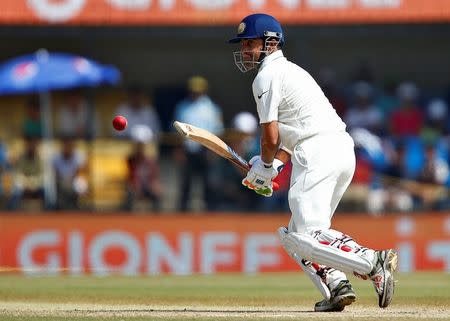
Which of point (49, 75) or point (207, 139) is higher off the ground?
point (49, 75)

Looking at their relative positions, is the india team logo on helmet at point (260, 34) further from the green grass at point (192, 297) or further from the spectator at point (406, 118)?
the spectator at point (406, 118)

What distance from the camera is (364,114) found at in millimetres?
15234

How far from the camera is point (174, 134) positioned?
596 inches

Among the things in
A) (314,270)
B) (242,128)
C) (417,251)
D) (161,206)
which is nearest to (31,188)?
(161,206)

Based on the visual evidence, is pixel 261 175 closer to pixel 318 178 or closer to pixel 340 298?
pixel 318 178

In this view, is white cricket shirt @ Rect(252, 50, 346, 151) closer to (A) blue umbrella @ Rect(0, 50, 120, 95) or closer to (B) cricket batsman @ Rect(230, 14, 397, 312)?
(B) cricket batsman @ Rect(230, 14, 397, 312)

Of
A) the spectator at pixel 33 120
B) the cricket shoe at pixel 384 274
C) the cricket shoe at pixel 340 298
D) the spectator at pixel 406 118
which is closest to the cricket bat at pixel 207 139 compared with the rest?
the cricket shoe at pixel 340 298

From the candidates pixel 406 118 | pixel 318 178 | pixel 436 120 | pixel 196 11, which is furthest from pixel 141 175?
pixel 318 178

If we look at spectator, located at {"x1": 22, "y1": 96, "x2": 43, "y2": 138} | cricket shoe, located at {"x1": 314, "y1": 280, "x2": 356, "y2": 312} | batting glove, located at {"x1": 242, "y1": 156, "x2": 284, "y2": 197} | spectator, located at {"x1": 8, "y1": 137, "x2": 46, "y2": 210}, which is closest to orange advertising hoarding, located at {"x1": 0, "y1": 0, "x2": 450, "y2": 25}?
spectator, located at {"x1": 22, "y1": 96, "x2": 43, "y2": 138}

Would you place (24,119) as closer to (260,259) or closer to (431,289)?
(260,259)

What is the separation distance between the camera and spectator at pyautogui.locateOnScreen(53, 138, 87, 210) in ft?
48.3

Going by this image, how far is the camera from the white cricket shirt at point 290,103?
709 centimetres

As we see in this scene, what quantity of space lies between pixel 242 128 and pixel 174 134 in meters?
1.03

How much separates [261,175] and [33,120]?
8.67 metres
